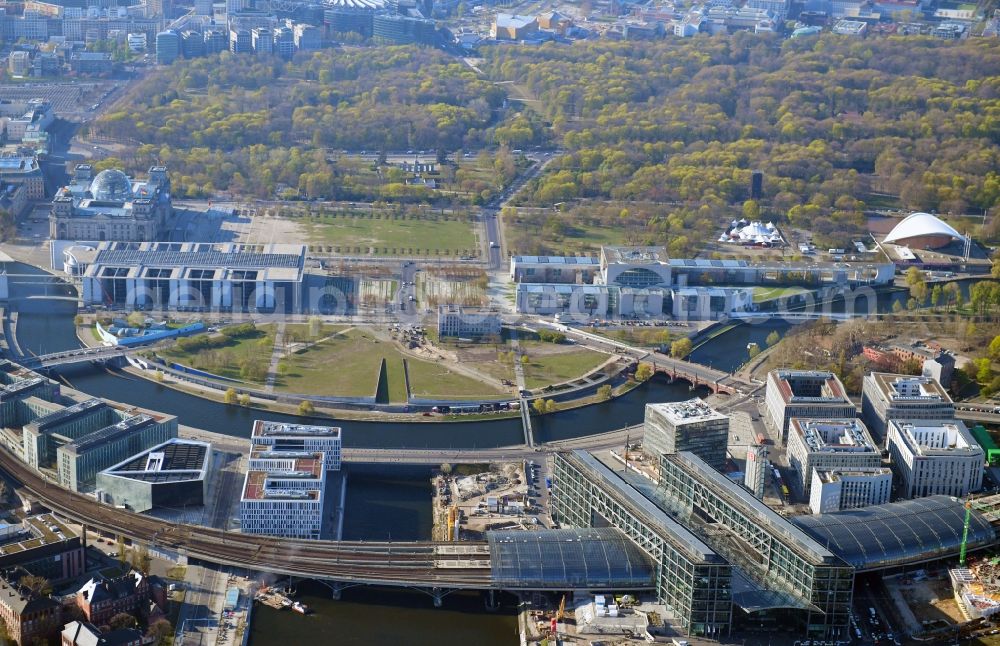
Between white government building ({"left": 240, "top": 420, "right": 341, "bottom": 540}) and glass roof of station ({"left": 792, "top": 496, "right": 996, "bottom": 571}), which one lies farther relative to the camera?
white government building ({"left": 240, "top": 420, "right": 341, "bottom": 540})

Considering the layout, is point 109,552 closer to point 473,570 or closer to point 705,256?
point 473,570

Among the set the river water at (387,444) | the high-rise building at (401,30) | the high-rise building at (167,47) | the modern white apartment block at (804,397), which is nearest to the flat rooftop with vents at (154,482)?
the river water at (387,444)

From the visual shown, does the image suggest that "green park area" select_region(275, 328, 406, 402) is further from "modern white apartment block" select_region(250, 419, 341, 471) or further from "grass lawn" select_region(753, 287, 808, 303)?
"grass lawn" select_region(753, 287, 808, 303)

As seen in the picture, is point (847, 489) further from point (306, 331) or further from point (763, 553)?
point (306, 331)

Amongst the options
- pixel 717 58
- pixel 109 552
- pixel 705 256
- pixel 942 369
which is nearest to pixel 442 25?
pixel 717 58

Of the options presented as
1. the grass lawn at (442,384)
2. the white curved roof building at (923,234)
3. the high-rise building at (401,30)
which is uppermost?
the high-rise building at (401,30)

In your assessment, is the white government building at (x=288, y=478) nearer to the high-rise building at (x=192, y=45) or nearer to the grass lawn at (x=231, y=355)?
the grass lawn at (x=231, y=355)

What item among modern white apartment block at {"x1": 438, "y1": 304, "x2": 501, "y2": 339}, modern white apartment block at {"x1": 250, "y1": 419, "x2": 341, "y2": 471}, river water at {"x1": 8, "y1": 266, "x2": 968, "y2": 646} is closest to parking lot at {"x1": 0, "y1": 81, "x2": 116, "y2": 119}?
river water at {"x1": 8, "y1": 266, "x2": 968, "y2": 646}
